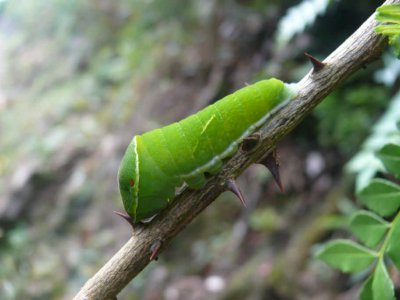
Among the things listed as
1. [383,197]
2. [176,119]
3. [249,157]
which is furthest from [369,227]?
[176,119]

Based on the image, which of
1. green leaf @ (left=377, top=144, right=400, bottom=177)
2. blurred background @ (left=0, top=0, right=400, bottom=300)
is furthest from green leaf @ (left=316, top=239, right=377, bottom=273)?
blurred background @ (left=0, top=0, right=400, bottom=300)

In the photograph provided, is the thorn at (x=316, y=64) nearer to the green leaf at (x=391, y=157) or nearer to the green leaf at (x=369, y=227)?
the green leaf at (x=391, y=157)

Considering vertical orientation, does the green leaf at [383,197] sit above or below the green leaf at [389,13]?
below

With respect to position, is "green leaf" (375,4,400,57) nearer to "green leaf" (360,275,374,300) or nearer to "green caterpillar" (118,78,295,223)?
"green caterpillar" (118,78,295,223)

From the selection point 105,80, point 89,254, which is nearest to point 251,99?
point 89,254

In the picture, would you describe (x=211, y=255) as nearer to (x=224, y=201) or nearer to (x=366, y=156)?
(x=224, y=201)

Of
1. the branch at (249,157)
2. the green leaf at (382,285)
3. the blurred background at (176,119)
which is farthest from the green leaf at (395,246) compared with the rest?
the blurred background at (176,119)
